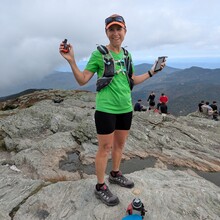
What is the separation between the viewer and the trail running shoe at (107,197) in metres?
8.24

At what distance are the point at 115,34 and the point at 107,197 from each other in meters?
5.01

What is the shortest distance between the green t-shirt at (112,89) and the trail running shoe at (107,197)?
8.68 feet

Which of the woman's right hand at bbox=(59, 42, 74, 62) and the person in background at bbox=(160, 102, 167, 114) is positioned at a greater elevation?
the woman's right hand at bbox=(59, 42, 74, 62)

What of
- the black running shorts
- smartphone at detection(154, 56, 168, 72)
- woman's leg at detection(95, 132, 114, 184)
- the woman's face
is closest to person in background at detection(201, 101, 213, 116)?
smartphone at detection(154, 56, 168, 72)

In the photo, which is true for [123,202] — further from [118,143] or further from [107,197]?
[118,143]

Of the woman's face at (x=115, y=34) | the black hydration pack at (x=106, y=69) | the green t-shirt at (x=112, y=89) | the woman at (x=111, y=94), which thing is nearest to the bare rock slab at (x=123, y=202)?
the woman at (x=111, y=94)

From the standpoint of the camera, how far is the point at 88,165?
53.1ft

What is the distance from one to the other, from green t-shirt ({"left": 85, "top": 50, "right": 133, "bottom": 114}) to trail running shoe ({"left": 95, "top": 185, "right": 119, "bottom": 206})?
2647mm

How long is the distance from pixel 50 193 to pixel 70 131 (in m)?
11.8

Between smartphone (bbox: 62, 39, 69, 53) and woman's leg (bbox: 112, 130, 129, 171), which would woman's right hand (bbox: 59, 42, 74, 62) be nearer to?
smartphone (bbox: 62, 39, 69, 53)

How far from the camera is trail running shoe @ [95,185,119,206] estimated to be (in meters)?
8.24

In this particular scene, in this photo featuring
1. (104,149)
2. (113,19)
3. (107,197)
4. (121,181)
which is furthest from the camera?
(121,181)

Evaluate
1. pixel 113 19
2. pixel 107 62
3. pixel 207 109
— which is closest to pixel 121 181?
pixel 107 62

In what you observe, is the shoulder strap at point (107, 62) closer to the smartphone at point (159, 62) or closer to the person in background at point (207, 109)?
the smartphone at point (159, 62)
